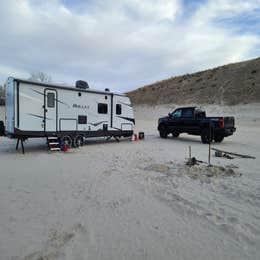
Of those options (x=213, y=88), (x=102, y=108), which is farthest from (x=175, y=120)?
(x=213, y=88)

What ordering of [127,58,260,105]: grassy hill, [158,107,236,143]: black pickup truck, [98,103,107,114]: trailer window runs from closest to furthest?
[98,103,107,114]: trailer window, [158,107,236,143]: black pickup truck, [127,58,260,105]: grassy hill

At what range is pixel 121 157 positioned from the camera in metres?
8.33

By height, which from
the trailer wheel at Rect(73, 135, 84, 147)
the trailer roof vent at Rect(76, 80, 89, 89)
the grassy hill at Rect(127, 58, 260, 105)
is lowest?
the trailer wheel at Rect(73, 135, 84, 147)

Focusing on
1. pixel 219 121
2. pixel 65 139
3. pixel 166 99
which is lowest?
pixel 65 139

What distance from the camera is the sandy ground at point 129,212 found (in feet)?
8.84

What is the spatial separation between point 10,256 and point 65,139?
7953 mm

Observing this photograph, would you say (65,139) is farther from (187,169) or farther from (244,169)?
(244,169)

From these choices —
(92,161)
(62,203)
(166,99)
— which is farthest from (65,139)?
(166,99)

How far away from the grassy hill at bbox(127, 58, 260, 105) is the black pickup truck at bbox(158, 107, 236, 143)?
19098mm

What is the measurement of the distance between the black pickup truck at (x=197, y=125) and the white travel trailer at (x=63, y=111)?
3137 mm

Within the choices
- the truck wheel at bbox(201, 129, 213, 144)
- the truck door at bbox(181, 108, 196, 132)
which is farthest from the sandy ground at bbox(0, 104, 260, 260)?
the truck door at bbox(181, 108, 196, 132)

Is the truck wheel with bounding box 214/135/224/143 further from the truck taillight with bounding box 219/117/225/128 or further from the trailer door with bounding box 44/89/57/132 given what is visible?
the trailer door with bounding box 44/89/57/132

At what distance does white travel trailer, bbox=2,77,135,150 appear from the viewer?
29.2 ft

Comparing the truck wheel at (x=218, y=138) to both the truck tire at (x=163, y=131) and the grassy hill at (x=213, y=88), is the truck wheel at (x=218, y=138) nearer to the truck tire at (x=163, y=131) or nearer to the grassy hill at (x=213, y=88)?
the truck tire at (x=163, y=131)
